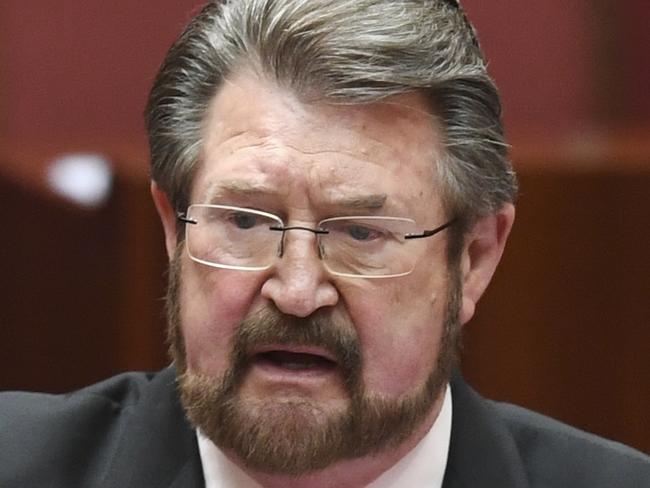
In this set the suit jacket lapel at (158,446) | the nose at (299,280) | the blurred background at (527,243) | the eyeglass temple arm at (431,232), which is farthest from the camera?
the blurred background at (527,243)

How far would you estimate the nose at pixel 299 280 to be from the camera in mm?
1873

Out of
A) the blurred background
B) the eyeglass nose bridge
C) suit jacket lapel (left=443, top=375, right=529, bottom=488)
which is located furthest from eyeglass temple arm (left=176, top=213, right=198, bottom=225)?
the blurred background

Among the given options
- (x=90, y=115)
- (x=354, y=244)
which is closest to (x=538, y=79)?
(x=90, y=115)

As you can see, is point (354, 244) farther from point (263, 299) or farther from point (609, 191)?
point (609, 191)

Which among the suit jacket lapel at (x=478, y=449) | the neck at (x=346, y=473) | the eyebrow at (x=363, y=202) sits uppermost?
the eyebrow at (x=363, y=202)

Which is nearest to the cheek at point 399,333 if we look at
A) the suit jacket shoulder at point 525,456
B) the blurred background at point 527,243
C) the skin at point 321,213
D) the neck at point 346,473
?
the skin at point 321,213

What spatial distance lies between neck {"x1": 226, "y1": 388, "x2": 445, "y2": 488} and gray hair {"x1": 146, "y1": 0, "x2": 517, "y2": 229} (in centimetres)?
36

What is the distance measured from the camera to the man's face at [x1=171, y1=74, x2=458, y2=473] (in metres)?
1.90

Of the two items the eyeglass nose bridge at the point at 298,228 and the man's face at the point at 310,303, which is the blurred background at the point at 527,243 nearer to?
the man's face at the point at 310,303

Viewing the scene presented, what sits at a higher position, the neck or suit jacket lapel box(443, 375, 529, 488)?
the neck

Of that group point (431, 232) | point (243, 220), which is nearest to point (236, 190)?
point (243, 220)

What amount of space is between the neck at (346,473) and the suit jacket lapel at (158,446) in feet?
0.36

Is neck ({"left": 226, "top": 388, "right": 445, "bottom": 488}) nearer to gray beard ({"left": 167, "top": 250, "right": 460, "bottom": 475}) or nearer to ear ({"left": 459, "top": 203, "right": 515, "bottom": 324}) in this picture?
gray beard ({"left": 167, "top": 250, "right": 460, "bottom": 475})

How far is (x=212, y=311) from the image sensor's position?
6.40 ft
